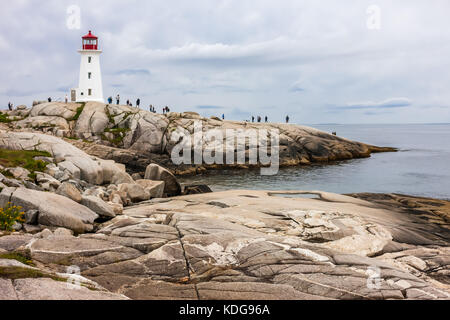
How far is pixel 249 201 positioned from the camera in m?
19.7

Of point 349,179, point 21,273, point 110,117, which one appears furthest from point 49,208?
point 110,117

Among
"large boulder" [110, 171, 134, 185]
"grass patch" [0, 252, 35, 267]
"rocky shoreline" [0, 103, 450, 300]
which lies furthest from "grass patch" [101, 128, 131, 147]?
"grass patch" [0, 252, 35, 267]

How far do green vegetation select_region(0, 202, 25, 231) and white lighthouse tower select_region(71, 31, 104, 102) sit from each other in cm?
5361

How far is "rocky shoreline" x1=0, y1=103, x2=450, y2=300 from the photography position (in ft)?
30.4

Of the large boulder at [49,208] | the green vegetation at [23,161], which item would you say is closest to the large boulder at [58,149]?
the green vegetation at [23,161]

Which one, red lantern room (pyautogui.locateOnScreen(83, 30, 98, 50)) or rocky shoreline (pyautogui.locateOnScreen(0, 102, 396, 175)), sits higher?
red lantern room (pyautogui.locateOnScreen(83, 30, 98, 50))

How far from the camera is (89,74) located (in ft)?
211

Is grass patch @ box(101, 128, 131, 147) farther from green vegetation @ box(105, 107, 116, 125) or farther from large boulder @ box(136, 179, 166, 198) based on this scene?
large boulder @ box(136, 179, 166, 198)

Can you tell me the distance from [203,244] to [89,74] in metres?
60.6

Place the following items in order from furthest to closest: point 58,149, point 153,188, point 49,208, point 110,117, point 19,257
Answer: point 110,117, point 58,149, point 153,188, point 49,208, point 19,257

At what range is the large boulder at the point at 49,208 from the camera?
14695 mm

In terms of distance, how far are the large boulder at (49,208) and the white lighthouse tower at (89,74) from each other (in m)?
52.5

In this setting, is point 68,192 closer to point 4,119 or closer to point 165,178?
point 165,178

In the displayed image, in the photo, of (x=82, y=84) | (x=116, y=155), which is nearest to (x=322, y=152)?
(x=116, y=155)
